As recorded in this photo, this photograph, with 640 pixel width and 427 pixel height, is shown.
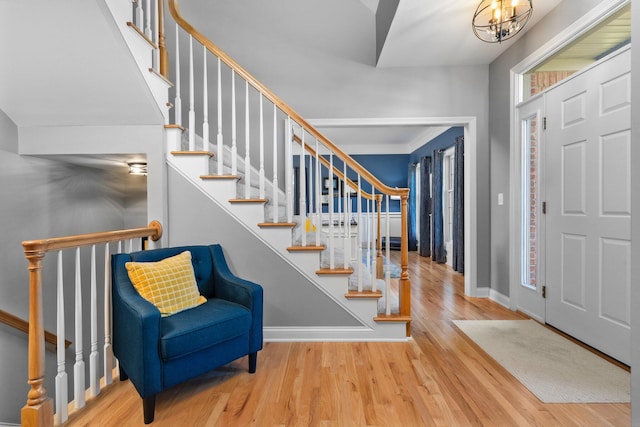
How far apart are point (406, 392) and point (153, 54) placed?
2.90m

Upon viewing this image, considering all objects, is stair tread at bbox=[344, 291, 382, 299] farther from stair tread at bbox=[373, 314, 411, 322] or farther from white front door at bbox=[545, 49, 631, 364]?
white front door at bbox=[545, 49, 631, 364]

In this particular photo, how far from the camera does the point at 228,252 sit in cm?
246

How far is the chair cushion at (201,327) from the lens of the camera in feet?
5.21

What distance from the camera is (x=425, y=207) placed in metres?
6.50

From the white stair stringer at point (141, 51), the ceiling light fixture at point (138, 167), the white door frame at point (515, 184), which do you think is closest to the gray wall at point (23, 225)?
the ceiling light fixture at point (138, 167)

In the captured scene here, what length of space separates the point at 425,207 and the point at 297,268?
4723 mm

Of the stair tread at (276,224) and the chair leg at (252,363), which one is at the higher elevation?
the stair tread at (276,224)

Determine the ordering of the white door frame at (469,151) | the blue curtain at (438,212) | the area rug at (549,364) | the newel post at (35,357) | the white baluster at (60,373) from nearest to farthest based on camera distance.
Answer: the newel post at (35,357) < the white baluster at (60,373) < the area rug at (549,364) < the white door frame at (469,151) < the blue curtain at (438,212)

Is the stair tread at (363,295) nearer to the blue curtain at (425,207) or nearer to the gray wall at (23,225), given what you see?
the gray wall at (23,225)

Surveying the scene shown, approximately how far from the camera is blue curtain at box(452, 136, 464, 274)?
4711 mm

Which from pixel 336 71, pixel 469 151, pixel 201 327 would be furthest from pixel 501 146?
pixel 201 327

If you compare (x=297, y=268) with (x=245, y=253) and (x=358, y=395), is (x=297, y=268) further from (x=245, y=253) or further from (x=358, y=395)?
(x=358, y=395)

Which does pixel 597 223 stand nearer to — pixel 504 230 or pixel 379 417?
pixel 504 230

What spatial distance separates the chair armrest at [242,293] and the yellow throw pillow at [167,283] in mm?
203
